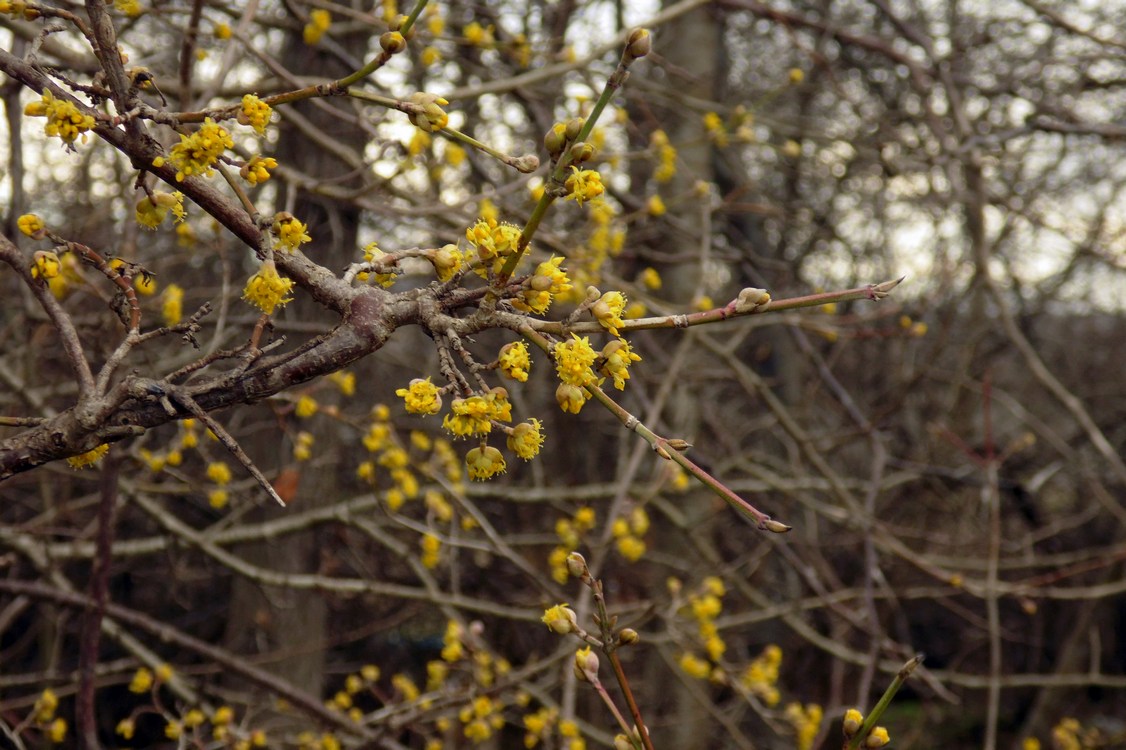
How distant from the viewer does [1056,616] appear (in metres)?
8.66

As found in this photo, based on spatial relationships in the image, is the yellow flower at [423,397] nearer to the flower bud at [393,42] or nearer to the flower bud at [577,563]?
the flower bud at [577,563]

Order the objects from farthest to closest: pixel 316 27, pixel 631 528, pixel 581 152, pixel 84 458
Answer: pixel 631 528, pixel 316 27, pixel 84 458, pixel 581 152

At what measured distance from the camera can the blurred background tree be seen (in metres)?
3.12

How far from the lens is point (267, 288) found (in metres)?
1.15

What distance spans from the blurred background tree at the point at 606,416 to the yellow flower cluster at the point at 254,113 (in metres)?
0.13

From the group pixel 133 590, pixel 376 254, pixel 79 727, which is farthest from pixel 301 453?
pixel 133 590

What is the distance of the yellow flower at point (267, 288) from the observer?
44.8 inches

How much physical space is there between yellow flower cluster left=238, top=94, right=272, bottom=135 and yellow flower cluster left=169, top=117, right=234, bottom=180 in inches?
3.3

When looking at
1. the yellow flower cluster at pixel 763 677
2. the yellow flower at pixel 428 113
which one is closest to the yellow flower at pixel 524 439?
the yellow flower at pixel 428 113

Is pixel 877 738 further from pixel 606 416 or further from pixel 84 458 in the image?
pixel 606 416

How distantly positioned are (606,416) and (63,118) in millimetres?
6225

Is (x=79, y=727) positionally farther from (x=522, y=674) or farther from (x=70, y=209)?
(x=70, y=209)

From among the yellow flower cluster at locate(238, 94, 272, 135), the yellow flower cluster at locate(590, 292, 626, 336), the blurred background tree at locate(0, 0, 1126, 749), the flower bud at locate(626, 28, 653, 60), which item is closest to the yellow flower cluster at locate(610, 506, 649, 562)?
the blurred background tree at locate(0, 0, 1126, 749)

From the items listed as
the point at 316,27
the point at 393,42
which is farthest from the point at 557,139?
the point at 316,27
